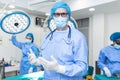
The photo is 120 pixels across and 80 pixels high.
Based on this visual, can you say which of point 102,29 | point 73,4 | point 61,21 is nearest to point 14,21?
point 61,21

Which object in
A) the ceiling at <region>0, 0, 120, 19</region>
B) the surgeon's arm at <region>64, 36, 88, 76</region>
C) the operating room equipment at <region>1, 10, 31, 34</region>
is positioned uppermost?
the ceiling at <region>0, 0, 120, 19</region>

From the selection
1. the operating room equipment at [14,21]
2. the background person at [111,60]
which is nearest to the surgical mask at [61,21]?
the operating room equipment at [14,21]

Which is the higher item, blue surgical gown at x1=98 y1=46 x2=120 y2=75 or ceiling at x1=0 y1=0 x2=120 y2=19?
ceiling at x1=0 y1=0 x2=120 y2=19

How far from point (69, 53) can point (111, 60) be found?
1.35 m

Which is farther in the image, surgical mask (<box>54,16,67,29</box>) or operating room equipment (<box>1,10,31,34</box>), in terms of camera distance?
operating room equipment (<box>1,10,31,34</box>)

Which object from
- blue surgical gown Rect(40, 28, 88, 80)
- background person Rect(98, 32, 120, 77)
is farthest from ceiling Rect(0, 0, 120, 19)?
blue surgical gown Rect(40, 28, 88, 80)

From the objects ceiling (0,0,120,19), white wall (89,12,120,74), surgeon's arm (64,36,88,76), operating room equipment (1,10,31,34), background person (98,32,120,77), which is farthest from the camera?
white wall (89,12,120,74)

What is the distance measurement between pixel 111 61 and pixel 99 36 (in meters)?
2.39

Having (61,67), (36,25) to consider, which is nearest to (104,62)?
(61,67)

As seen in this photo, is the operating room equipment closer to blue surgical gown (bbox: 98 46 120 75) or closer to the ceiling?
blue surgical gown (bbox: 98 46 120 75)

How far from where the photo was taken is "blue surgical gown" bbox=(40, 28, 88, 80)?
124cm

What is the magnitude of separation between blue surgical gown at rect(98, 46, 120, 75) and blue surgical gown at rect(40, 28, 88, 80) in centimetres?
119

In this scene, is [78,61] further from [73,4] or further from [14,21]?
[73,4]

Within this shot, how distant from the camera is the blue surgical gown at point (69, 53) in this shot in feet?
4.06
